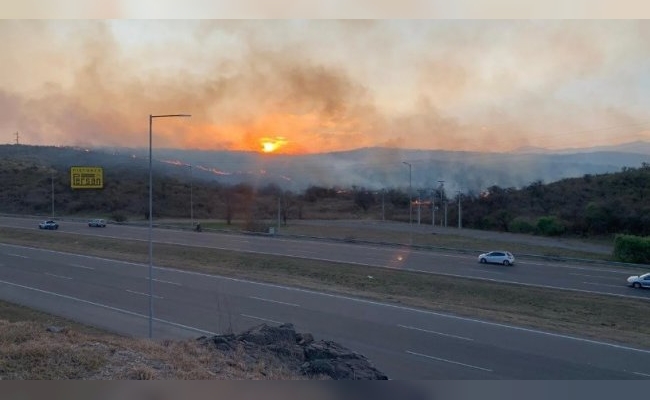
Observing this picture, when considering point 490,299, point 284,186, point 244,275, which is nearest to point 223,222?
point 284,186

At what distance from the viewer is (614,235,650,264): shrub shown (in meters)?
32.4

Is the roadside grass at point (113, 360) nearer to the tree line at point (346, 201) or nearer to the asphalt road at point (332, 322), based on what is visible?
the asphalt road at point (332, 322)

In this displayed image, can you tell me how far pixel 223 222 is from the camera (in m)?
43.9

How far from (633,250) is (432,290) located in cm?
1626

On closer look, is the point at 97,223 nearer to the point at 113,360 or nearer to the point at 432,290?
the point at 432,290

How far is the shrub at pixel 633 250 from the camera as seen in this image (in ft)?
106

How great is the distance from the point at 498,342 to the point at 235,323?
693 centimetres

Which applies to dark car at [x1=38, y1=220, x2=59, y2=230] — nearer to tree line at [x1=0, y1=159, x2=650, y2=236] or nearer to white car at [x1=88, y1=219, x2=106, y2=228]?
tree line at [x1=0, y1=159, x2=650, y2=236]

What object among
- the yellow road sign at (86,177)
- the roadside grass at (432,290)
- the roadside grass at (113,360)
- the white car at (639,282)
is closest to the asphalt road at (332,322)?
the roadside grass at (432,290)

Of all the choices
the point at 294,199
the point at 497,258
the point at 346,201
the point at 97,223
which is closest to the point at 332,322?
the point at 497,258

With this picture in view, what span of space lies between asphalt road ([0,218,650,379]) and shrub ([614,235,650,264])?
17.5 feet

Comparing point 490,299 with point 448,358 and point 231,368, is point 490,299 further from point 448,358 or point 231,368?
point 231,368

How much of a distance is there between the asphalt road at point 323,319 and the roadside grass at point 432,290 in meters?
1.24

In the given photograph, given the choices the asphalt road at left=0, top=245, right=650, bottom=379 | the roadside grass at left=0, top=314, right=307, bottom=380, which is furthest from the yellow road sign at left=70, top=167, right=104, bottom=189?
the roadside grass at left=0, top=314, right=307, bottom=380
